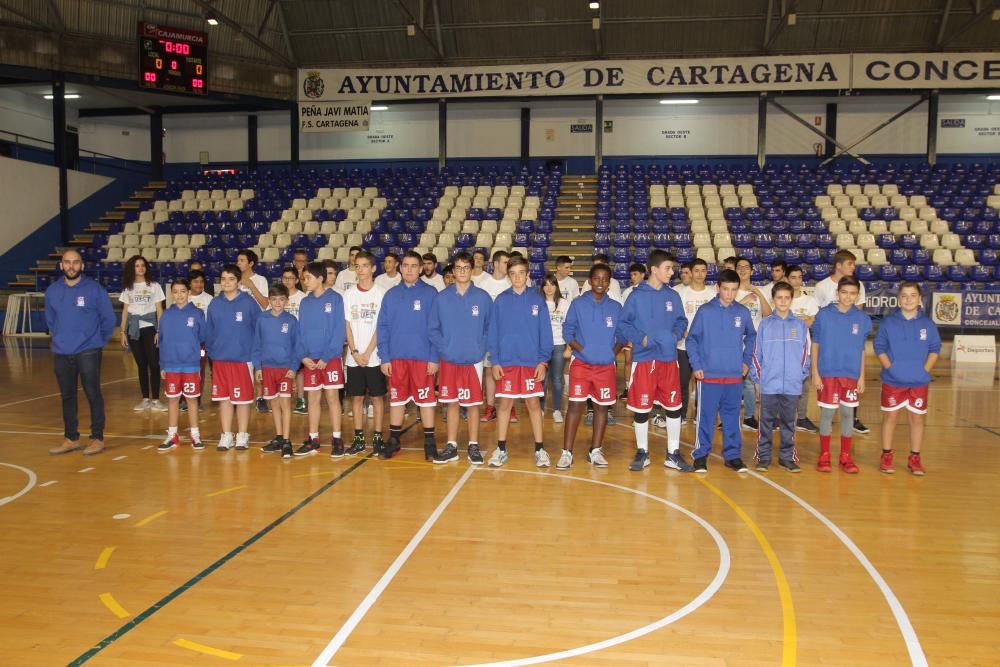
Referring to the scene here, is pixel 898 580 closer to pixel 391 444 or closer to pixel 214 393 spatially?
pixel 391 444

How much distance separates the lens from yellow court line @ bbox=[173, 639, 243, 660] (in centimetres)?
345

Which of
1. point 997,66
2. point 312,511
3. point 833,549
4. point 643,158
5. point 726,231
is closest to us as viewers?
point 833,549

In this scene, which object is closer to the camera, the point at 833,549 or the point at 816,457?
the point at 833,549

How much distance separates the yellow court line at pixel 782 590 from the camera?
3494 mm

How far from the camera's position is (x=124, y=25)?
2077 cm

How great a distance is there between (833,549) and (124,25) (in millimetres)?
22757

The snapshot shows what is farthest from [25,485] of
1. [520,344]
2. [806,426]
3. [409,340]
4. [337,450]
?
[806,426]

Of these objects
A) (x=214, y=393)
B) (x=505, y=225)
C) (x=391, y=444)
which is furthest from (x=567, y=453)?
(x=505, y=225)

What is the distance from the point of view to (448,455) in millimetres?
6973

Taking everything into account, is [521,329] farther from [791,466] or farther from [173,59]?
[173,59]

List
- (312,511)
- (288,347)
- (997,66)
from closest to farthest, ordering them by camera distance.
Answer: (312,511) → (288,347) → (997,66)

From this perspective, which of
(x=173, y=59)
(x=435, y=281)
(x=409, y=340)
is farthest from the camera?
(x=173, y=59)

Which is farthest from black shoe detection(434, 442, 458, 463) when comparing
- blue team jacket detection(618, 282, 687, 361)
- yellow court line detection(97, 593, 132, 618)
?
yellow court line detection(97, 593, 132, 618)

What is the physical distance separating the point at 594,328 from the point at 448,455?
182 centimetres
